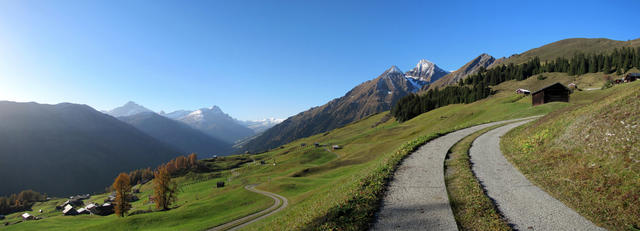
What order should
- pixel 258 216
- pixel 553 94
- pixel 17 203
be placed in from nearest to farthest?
pixel 258 216 < pixel 553 94 < pixel 17 203

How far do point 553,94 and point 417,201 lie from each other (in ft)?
242

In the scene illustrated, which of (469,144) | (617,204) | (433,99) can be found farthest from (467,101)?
(617,204)

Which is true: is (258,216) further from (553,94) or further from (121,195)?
(553,94)

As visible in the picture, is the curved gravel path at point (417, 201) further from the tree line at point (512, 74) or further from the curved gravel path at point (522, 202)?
the tree line at point (512, 74)

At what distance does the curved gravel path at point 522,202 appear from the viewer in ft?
31.8

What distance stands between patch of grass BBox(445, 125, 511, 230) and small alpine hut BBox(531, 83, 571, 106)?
2488 inches

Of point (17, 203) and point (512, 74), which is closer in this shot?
point (17, 203)

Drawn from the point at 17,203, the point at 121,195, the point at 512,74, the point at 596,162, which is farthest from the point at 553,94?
the point at 17,203

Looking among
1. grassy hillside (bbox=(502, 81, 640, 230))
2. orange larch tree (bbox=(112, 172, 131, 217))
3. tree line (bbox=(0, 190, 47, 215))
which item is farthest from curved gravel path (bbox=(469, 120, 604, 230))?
tree line (bbox=(0, 190, 47, 215))

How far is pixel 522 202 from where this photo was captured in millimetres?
12016

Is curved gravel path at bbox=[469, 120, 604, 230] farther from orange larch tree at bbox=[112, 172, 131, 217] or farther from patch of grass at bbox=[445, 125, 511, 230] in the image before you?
orange larch tree at bbox=[112, 172, 131, 217]

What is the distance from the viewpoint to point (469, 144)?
92.7 feet

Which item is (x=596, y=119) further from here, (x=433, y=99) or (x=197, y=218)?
(x=433, y=99)

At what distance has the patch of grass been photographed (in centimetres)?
960
